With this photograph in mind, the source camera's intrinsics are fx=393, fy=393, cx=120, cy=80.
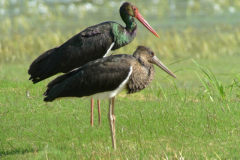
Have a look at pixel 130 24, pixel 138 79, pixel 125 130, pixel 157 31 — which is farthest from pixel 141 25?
pixel 138 79

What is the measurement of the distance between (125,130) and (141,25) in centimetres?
1237

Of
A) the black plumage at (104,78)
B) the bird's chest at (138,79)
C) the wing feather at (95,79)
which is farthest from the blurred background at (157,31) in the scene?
the wing feather at (95,79)

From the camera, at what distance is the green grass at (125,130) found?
375 cm

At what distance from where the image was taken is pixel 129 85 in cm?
404

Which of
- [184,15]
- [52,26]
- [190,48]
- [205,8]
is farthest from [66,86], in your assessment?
[205,8]

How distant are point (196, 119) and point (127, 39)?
4.89 feet

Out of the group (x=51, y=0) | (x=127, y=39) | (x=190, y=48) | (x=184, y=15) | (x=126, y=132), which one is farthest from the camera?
(x=51, y=0)

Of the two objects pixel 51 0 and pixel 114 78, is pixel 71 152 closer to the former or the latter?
pixel 114 78

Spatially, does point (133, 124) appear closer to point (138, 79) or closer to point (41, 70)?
point (138, 79)

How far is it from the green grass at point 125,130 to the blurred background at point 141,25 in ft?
19.1

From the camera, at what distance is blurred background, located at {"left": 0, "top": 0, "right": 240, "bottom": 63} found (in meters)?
12.2

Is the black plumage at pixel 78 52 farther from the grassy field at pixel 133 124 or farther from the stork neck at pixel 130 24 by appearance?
the grassy field at pixel 133 124

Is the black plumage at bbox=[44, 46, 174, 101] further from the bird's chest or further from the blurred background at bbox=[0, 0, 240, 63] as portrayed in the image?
the blurred background at bbox=[0, 0, 240, 63]

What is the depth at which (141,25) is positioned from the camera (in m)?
16.5
